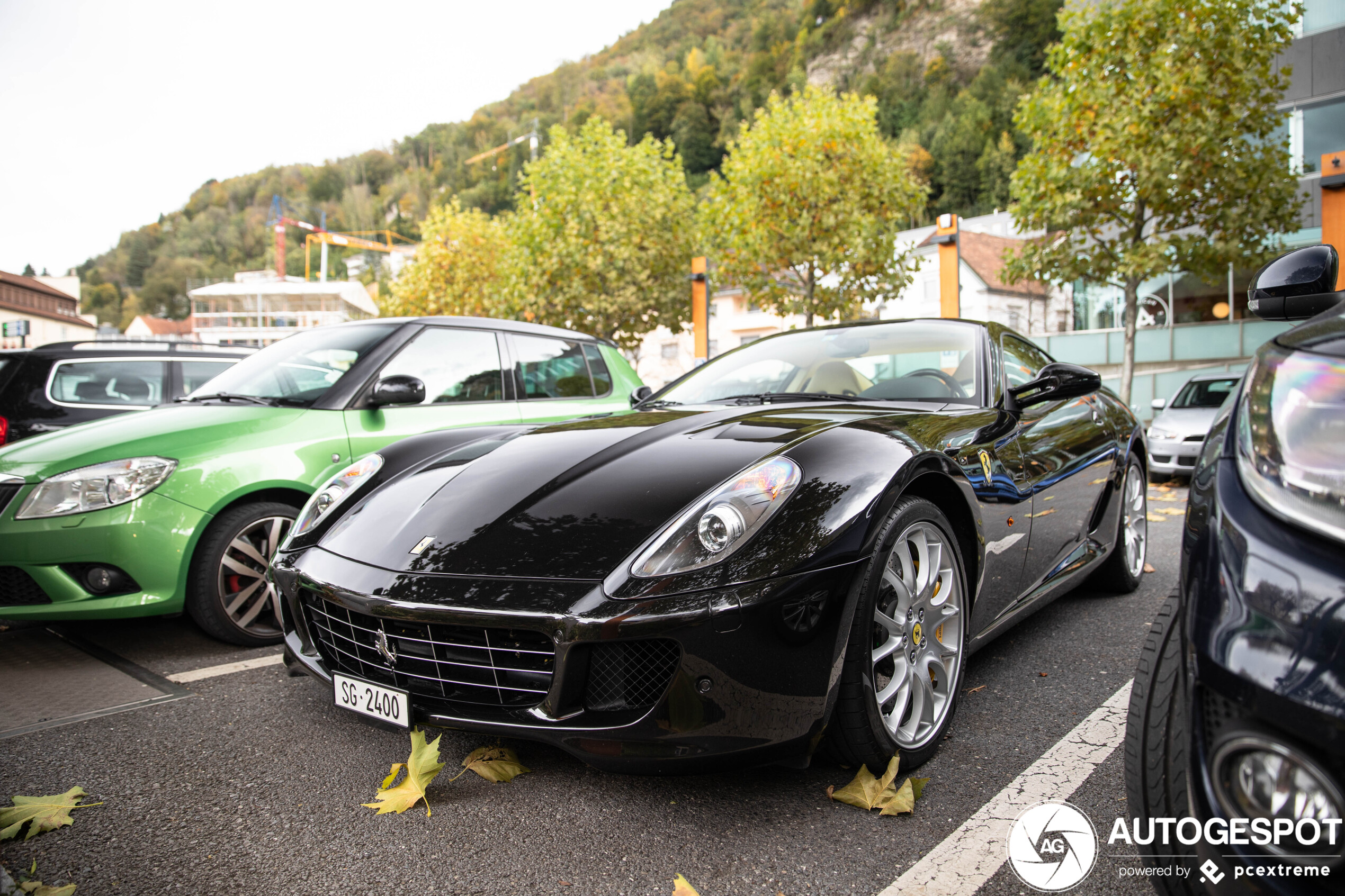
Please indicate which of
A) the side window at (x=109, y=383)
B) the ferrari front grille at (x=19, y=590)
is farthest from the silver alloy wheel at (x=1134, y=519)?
the side window at (x=109, y=383)

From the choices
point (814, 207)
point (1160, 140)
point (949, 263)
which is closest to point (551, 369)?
point (1160, 140)

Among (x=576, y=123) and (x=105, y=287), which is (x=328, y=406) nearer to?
(x=576, y=123)

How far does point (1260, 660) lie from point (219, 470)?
11.5 feet

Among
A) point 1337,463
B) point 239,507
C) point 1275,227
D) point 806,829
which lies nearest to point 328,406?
point 239,507

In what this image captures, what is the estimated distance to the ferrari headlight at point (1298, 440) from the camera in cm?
100

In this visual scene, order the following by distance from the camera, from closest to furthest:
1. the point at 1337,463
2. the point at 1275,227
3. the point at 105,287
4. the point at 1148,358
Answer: the point at 1337,463 → the point at 1275,227 → the point at 1148,358 → the point at 105,287

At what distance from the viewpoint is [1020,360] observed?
11.3 ft

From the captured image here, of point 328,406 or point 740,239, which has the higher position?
point 740,239

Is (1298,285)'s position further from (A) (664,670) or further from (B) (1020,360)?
(A) (664,670)

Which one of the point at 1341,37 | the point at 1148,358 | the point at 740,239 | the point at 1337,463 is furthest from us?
the point at 1148,358

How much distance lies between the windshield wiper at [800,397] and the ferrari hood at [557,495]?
343mm

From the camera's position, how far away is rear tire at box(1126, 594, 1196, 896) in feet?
3.75

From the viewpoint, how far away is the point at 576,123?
106312 millimetres

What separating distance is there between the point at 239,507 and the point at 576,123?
11230cm
